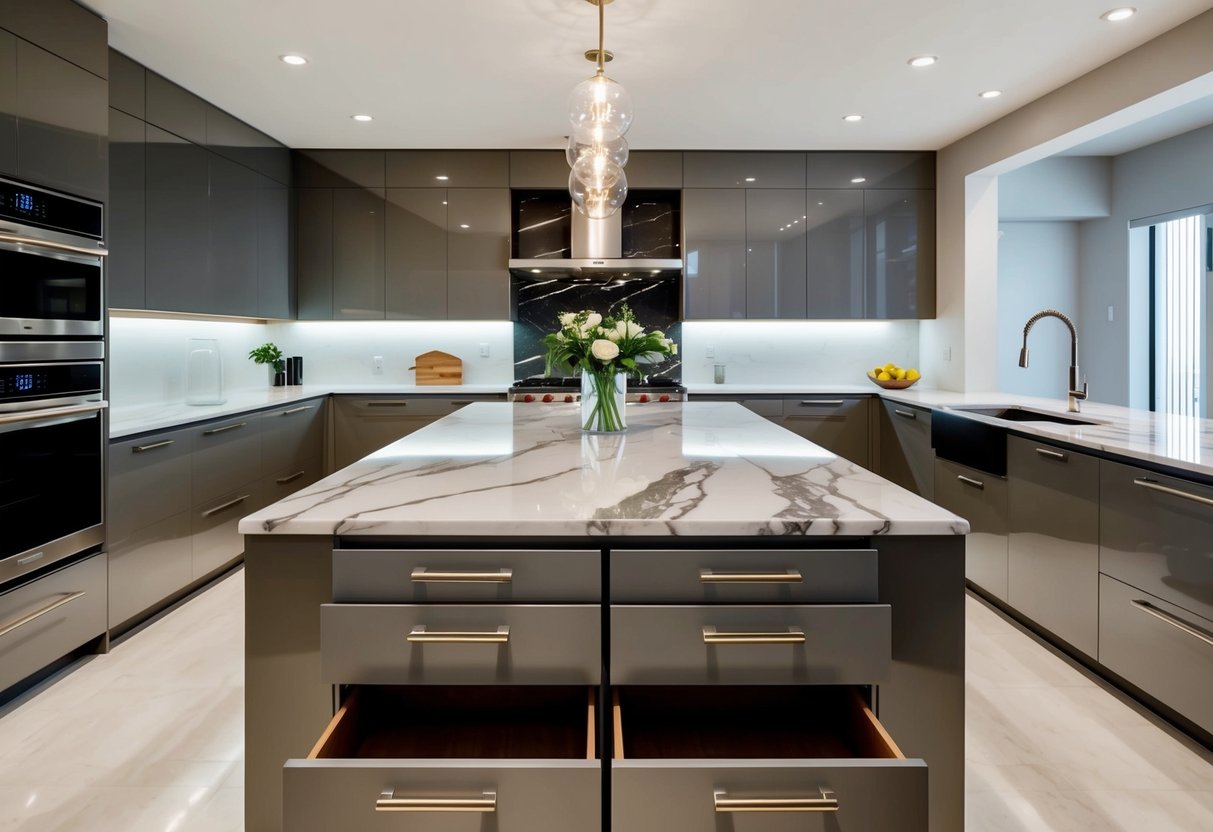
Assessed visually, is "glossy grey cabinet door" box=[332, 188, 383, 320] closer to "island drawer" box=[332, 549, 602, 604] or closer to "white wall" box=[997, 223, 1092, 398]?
"island drawer" box=[332, 549, 602, 604]

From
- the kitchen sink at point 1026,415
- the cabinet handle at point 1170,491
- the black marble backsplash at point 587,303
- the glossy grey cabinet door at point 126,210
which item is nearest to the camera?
the cabinet handle at point 1170,491

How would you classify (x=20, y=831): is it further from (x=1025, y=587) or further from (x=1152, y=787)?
(x=1025, y=587)

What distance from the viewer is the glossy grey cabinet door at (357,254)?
5027 millimetres

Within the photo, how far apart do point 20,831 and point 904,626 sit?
2062 mm

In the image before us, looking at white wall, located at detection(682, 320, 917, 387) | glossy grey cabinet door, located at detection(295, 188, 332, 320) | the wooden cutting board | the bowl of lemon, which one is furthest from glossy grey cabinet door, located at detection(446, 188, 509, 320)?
the bowl of lemon

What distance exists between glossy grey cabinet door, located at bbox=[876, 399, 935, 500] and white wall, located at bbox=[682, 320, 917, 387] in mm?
747

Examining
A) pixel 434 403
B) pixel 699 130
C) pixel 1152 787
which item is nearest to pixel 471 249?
pixel 434 403

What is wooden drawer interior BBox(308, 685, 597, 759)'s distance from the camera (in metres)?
1.32

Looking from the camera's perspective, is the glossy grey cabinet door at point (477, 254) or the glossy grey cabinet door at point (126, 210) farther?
the glossy grey cabinet door at point (477, 254)

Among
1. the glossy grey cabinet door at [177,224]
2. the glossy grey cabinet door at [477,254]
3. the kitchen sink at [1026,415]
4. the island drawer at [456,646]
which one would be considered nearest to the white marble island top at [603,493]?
the island drawer at [456,646]

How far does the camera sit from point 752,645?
1271 mm

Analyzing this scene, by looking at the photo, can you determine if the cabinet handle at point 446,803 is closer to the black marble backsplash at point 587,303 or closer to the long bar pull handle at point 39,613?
the long bar pull handle at point 39,613

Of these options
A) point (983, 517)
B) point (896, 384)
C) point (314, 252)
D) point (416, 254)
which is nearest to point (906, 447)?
point (896, 384)

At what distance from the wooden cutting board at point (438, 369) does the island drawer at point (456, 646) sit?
414 centimetres
